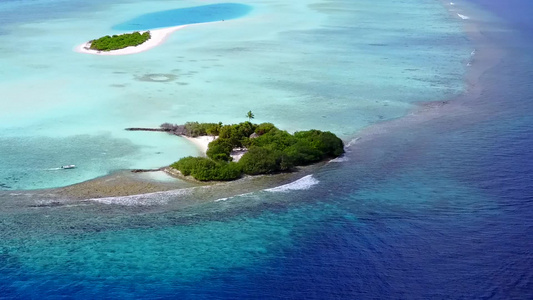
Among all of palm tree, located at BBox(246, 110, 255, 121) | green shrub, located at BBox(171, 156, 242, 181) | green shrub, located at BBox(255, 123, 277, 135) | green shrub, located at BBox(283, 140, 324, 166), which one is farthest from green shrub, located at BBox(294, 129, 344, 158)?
green shrub, located at BBox(171, 156, 242, 181)

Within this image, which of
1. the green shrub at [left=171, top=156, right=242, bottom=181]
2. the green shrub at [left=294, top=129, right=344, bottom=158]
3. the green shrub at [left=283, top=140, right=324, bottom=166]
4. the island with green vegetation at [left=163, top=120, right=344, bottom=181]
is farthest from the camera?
the green shrub at [left=294, top=129, right=344, bottom=158]

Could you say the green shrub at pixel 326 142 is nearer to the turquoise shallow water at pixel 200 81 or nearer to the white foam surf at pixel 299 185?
the white foam surf at pixel 299 185

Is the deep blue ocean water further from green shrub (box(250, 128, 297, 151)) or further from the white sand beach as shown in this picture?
the white sand beach

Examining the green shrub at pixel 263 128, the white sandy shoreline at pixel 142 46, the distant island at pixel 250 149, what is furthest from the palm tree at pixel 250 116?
the white sandy shoreline at pixel 142 46

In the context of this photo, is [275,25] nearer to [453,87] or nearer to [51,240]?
[453,87]

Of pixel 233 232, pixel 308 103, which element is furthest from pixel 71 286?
pixel 308 103

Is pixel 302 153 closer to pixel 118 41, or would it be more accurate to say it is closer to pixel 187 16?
pixel 118 41

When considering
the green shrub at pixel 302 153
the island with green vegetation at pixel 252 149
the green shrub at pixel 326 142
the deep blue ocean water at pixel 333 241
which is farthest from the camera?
the green shrub at pixel 326 142
